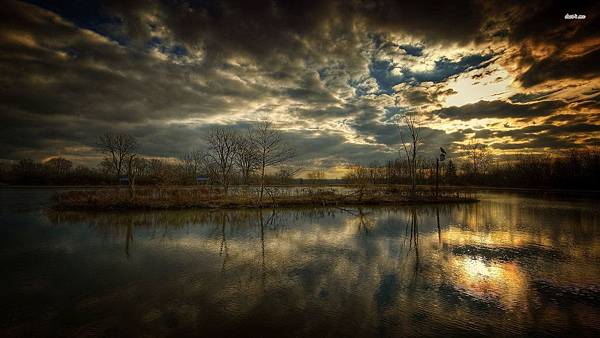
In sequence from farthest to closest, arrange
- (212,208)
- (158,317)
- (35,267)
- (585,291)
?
(212,208) → (35,267) → (585,291) → (158,317)

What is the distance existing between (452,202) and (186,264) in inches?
1116

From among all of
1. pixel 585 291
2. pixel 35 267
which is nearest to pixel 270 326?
pixel 585 291

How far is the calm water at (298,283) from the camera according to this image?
14.1 ft

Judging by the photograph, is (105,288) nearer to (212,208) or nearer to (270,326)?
(270,326)

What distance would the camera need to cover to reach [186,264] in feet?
25.0

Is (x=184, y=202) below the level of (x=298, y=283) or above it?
above

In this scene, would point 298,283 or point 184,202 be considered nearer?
point 298,283

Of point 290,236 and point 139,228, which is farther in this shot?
point 139,228

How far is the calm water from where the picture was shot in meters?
4.31

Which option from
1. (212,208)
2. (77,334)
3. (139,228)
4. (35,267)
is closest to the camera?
(77,334)

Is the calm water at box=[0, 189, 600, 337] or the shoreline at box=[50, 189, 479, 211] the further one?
the shoreline at box=[50, 189, 479, 211]

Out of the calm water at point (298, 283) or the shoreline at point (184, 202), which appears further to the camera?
the shoreline at point (184, 202)

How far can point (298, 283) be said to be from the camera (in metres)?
6.20

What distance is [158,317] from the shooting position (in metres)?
4.59
